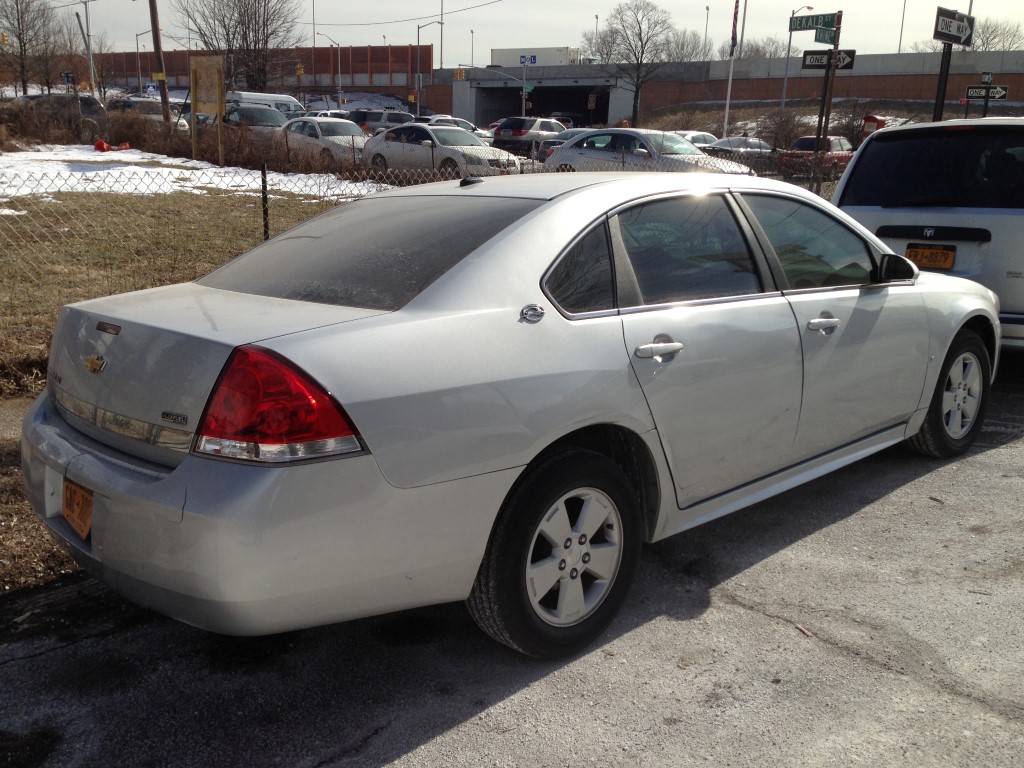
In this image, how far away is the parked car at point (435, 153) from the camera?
2034 centimetres

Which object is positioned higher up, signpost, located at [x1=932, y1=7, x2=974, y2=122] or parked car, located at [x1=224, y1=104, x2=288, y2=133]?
signpost, located at [x1=932, y1=7, x2=974, y2=122]

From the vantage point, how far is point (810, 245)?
4164 millimetres

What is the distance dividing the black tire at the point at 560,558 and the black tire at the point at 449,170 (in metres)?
16.3

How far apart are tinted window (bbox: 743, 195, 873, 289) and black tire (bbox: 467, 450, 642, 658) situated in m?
1.42

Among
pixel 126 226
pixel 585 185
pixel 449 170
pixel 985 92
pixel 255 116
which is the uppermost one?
pixel 985 92

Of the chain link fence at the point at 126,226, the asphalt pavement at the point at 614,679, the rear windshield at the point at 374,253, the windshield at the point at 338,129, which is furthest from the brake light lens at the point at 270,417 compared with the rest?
the windshield at the point at 338,129

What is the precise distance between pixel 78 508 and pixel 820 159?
616 inches

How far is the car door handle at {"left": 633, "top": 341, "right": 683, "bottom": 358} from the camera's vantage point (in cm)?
319

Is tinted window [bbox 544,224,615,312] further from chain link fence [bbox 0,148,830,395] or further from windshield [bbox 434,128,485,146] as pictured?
windshield [bbox 434,128,485,146]

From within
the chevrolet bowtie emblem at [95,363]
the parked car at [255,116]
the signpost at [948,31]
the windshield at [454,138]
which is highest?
the signpost at [948,31]

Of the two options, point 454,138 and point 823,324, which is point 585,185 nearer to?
point 823,324

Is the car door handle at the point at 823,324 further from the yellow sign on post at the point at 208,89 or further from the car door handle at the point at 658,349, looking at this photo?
the yellow sign on post at the point at 208,89

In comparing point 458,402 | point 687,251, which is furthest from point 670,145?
point 458,402

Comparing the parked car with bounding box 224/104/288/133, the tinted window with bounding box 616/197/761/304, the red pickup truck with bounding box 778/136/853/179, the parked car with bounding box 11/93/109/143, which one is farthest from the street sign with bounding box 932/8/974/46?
the parked car with bounding box 11/93/109/143
